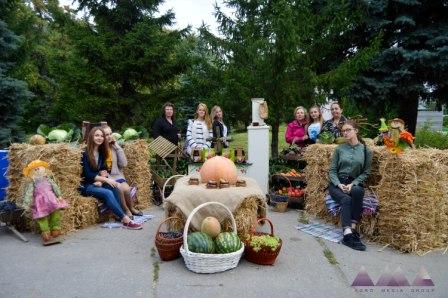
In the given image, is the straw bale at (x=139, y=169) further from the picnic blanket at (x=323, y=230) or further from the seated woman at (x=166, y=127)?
the picnic blanket at (x=323, y=230)

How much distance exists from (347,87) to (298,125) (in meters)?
1.83

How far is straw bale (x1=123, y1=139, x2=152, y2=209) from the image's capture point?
6832 millimetres

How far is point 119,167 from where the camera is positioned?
21.0ft

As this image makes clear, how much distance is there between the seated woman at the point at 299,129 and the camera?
7660 millimetres

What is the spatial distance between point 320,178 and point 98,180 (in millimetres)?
3329

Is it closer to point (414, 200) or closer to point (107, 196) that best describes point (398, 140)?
point (414, 200)

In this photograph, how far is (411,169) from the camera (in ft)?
15.9

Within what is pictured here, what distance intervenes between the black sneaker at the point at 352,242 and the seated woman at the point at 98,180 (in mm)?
2781

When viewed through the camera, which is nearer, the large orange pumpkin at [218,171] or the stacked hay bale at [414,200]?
the stacked hay bale at [414,200]

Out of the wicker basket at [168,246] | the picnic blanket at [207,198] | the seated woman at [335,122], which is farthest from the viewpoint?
the seated woman at [335,122]

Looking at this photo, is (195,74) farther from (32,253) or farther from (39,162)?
(32,253)

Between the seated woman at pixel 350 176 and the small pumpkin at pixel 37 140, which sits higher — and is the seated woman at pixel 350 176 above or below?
below

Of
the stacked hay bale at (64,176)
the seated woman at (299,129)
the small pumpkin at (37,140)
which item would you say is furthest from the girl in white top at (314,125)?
the small pumpkin at (37,140)

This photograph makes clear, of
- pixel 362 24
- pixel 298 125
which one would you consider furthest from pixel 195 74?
pixel 362 24
